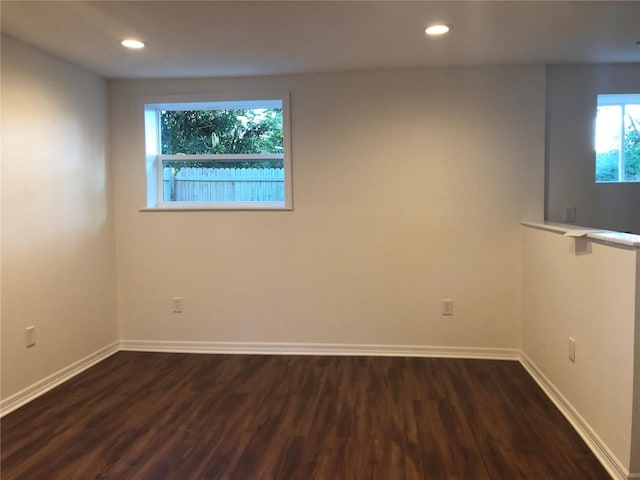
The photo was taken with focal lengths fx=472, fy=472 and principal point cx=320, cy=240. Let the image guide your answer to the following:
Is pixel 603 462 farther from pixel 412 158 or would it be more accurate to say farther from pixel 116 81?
pixel 116 81

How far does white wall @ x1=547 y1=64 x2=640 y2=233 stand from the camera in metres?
3.60

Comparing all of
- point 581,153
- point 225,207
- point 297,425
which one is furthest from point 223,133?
point 581,153

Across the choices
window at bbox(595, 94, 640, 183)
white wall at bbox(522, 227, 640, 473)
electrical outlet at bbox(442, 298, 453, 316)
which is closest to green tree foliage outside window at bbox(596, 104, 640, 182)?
window at bbox(595, 94, 640, 183)

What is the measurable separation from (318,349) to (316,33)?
2.39 metres

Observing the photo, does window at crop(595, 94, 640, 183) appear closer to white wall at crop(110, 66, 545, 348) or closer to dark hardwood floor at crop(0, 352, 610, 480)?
white wall at crop(110, 66, 545, 348)

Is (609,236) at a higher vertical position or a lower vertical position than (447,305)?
higher

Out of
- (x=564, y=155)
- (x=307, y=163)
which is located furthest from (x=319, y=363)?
(x=564, y=155)

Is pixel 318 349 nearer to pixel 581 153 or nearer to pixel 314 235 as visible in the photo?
pixel 314 235

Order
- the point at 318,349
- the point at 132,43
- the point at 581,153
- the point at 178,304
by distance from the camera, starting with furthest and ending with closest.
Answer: the point at 178,304
the point at 318,349
the point at 581,153
the point at 132,43

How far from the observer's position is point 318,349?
3896 millimetres

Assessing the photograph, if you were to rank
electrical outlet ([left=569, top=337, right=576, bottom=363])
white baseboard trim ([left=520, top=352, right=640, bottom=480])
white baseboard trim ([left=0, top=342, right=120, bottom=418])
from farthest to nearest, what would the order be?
white baseboard trim ([left=0, top=342, right=120, bottom=418]) < electrical outlet ([left=569, top=337, right=576, bottom=363]) < white baseboard trim ([left=520, top=352, right=640, bottom=480])

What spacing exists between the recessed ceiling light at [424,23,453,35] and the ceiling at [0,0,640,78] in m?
0.04

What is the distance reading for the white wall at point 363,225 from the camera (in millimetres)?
3660

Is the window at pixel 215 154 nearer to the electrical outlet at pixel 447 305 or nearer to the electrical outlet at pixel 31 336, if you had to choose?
the electrical outlet at pixel 31 336
